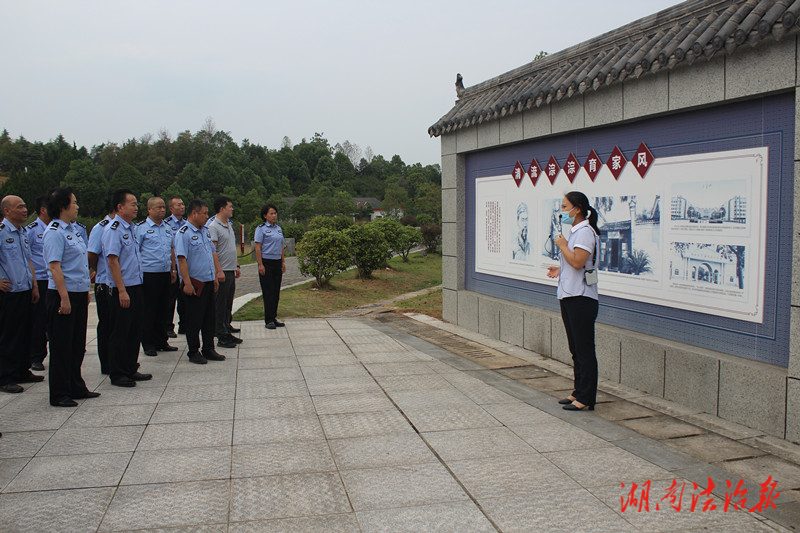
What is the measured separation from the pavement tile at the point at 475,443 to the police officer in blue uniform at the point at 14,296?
3.91 m

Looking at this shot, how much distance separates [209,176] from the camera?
61.1 metres

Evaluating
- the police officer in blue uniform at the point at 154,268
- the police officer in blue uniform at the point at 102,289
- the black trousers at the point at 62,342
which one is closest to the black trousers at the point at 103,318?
the police officer in blue uniform at the point at 102,289

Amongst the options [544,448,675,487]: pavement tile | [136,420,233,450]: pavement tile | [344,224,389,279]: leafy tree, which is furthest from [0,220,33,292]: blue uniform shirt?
[344,224,389,279]: leafy tree

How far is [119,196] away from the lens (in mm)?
5773

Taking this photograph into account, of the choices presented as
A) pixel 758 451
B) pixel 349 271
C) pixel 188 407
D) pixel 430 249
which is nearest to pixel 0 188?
pixel 430 249

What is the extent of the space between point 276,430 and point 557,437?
6.40 feet

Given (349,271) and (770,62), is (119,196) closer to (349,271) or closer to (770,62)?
(770,62)

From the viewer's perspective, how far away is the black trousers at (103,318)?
5.58 meters

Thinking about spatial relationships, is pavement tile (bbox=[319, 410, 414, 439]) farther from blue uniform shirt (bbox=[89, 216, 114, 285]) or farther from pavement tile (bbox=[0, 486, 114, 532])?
blue uniform shirt (bbox=[89, 216, 114, 285])

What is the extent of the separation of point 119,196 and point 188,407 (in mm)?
2182

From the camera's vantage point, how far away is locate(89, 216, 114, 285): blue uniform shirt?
5621mm

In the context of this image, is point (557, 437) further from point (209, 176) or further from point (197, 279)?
point (209, 176)

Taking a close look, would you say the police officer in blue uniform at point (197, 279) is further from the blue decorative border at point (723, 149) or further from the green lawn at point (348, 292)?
the blue decorative border at point (723, 149)

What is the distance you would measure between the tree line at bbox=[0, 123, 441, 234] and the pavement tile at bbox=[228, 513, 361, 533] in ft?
105
